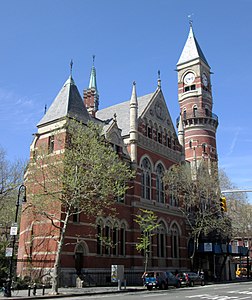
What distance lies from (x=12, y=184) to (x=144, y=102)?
762 inches

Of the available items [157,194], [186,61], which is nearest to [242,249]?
[157,194]

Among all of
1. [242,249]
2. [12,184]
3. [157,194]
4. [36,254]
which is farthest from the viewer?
[242,249]

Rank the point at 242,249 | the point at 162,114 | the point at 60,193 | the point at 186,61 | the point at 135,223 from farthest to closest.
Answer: the point at 186,61 → the point at 242,249 → the point at 162,114 → the point at 135,223 → the point at 60,193

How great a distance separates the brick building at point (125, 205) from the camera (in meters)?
32.3

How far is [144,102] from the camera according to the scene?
46.2 metres

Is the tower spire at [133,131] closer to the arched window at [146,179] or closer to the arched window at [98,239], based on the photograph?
the arched window at [146,179]

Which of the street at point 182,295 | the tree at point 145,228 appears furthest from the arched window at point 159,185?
the street at point 182,295

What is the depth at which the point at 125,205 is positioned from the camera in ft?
126

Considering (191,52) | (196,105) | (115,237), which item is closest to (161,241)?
(115,237)

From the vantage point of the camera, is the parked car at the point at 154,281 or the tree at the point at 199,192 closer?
the parked car at the point at 154,281

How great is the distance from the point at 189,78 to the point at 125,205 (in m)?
37.1

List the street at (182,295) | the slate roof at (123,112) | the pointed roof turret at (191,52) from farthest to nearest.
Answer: the pointed roof turret at (191,52) → the slate roof at (123,112) → the street at (182,295)

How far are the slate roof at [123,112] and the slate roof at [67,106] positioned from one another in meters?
7.10

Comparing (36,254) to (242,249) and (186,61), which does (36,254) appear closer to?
(242,249)
